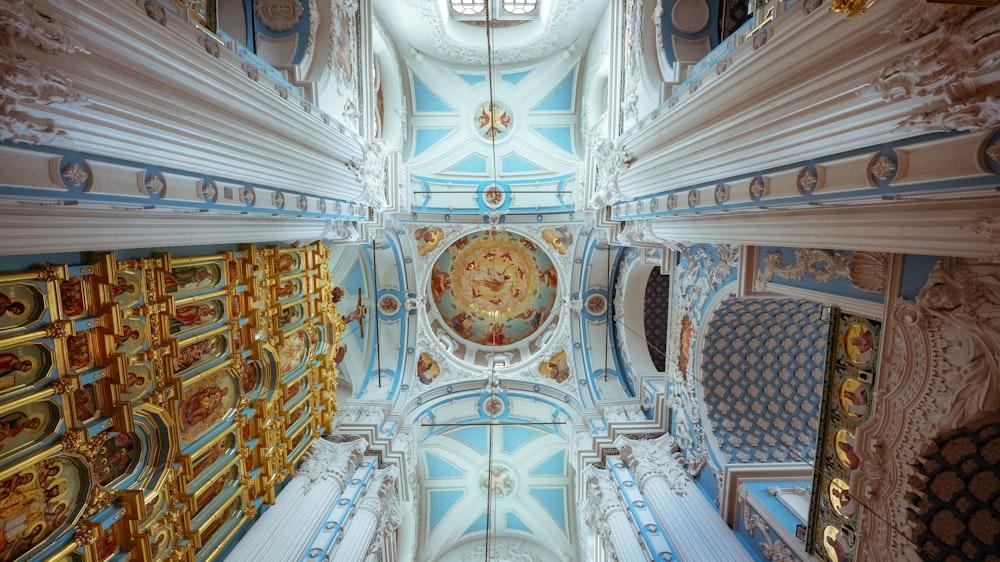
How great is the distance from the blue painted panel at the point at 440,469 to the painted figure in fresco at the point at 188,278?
10502 millimetres

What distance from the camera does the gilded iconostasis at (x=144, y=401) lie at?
4242 millimetres

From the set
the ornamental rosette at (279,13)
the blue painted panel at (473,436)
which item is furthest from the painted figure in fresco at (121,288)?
the blue painted panel at (473,436)

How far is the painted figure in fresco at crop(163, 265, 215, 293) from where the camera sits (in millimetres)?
5911

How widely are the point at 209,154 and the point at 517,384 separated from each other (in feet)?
36.7

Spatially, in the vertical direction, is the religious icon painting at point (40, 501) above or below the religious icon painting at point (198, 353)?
below

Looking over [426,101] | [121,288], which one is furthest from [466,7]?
[121,288]

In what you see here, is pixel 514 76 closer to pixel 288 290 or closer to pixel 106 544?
pixel 288 290

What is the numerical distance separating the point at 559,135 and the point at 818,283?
10.8 metres

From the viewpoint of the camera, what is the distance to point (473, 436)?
1488cm

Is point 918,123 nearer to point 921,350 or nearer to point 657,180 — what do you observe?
point 921,350

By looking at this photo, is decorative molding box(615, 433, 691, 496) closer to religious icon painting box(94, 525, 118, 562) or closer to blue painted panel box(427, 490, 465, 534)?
blue painted panel box(427, 490, 465, 534)

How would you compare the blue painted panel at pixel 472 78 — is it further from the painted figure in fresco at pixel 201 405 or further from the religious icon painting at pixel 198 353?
the painted figure in fresco at pixel 201 405

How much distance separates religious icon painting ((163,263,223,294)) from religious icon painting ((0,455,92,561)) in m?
2.23

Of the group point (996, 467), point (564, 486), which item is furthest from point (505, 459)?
point (996, 467)
